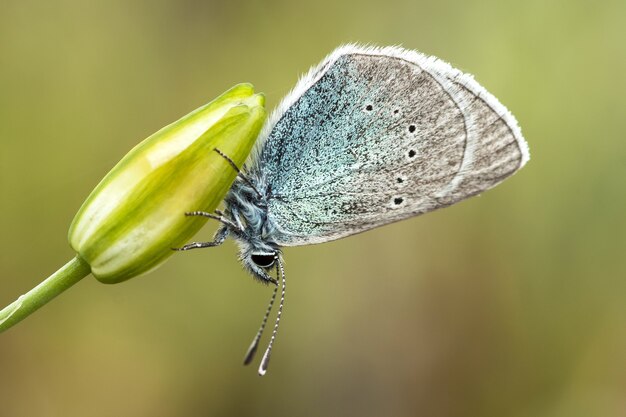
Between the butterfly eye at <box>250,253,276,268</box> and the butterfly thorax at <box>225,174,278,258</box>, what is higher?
the butterfly thorax at <box>225,174,278,258</box>

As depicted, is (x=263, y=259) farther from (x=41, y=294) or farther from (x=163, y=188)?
(x=41, y=294)

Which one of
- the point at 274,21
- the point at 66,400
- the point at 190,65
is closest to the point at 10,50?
the point at 190,65

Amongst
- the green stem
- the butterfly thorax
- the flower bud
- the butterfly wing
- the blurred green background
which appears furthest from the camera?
the blurred green background

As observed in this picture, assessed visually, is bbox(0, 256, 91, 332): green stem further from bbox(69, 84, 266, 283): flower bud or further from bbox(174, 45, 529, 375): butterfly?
bbox(174, 45, 529, 375): butterfly

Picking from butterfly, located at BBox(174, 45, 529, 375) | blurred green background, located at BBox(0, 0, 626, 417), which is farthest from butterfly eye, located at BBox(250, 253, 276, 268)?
blurred green background, located at BBox(0, 0, 626, 417)

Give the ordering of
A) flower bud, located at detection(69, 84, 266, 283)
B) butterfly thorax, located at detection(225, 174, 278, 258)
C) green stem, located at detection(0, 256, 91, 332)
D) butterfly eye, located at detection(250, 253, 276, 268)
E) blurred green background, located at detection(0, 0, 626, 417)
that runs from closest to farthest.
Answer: green stem, located at detection(0, 256, 91, 332) < flower bud, located at detection(69, 84, 266, 283) < butterfly thorax, located at detection(225, 174, 278, 258) < butterfly eye, located at detection(250, 253, 276, 268) < blurred green background, located at detection(0, 0, 626, 417)

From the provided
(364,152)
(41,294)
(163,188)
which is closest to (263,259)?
(364,152)

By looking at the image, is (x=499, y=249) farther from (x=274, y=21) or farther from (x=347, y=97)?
(x=347, y=97)

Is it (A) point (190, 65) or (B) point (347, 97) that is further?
(A) point (190, 65)

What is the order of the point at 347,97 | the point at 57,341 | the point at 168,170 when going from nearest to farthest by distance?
the point at 168,170, the point at 347,97, the point at 57,341
